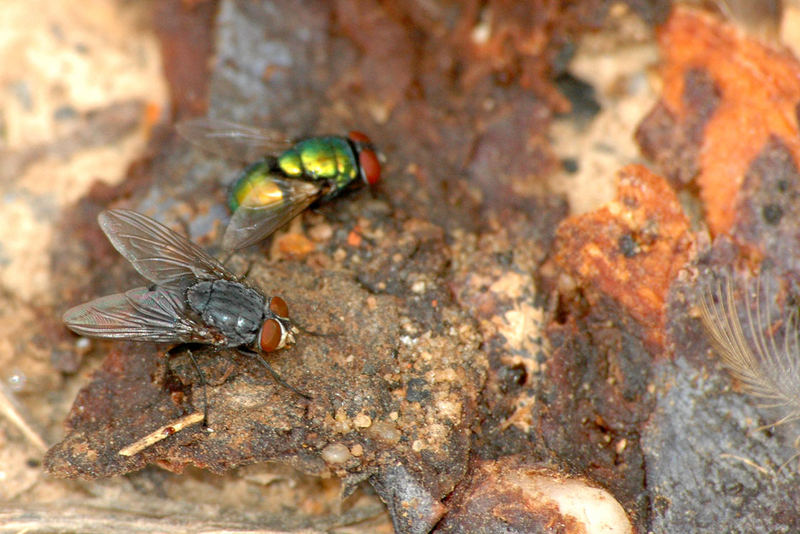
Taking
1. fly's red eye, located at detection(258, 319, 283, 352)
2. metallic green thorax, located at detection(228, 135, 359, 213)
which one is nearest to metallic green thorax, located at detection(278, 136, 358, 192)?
metallic green thorax, located at detection(228, 135, 359, 213)

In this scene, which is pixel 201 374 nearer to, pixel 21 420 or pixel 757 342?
pixel 21 420

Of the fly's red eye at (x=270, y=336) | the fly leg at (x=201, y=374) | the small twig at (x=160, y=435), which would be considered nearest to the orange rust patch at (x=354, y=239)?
the fly's red eye at (x=270, y=336)

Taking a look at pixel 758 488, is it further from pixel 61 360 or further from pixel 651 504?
pixel 61 360

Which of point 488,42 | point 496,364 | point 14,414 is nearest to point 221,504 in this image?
point 14,414

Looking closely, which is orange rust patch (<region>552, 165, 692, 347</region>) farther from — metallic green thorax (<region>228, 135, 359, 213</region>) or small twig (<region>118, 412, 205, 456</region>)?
small twig (<region>118, 412, 205, 456</region>)

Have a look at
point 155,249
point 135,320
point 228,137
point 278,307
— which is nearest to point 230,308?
point 278,307

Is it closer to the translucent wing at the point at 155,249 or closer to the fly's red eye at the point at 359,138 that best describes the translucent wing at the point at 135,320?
the translucent wing at the point at 155,249

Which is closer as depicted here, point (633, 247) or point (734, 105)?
point (633, 247)
